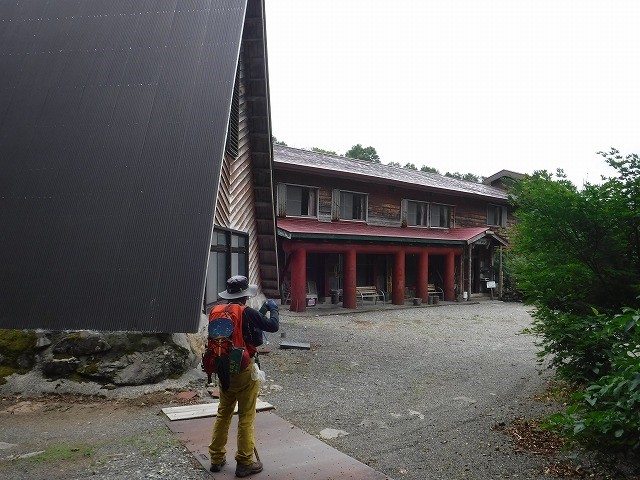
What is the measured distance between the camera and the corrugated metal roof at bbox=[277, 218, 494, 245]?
1662 centimetres

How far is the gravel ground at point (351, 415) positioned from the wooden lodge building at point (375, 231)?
7.60 metres

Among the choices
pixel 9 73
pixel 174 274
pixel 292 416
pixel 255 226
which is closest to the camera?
pixel 292 416

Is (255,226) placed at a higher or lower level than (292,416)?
higher

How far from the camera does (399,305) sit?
20.4 metres

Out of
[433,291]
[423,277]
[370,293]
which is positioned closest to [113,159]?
[370,293]

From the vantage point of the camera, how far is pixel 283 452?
477 cm

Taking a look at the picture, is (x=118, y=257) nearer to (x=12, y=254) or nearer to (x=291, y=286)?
(x=12, y=254)

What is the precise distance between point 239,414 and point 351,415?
2368mm

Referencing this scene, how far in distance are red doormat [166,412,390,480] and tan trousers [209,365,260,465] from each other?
201 millimetres

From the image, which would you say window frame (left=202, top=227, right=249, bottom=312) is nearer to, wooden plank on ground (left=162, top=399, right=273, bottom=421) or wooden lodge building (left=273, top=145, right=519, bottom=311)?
wooden plank on ground (left=162, top=399, right=273, bottom=421)

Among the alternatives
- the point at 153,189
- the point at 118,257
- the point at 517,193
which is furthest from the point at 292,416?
the point at 517,193

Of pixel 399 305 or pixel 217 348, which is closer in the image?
pixel 217 348

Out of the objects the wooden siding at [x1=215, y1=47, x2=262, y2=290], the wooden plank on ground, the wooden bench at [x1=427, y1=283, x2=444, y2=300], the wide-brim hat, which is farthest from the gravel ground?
the wooden bench at [x1=427, y1=283, x2=444, y2=300]

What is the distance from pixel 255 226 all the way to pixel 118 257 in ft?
19.1
